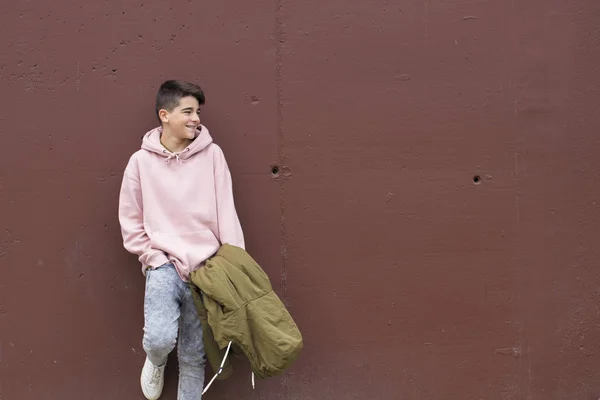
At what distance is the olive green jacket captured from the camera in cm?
357

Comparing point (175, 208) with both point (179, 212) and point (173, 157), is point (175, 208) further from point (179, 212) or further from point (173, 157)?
point (173, 157)

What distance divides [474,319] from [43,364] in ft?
7.97

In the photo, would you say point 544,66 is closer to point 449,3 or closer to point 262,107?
point 449,3

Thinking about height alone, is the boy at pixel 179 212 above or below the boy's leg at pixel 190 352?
above

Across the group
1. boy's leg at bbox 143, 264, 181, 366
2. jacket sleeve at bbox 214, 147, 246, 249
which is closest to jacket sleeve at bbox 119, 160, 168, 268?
boy's leg at bbox 143, 264, 181, 366

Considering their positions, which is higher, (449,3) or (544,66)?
(449,3)

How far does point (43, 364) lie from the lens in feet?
13.4

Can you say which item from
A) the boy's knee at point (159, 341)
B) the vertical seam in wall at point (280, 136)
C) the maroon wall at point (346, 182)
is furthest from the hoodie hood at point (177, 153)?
the boy's knee at point (159, 341)

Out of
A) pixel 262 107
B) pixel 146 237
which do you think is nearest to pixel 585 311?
pixel 262 107

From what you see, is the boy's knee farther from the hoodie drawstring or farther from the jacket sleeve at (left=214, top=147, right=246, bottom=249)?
the hoodie drawstring

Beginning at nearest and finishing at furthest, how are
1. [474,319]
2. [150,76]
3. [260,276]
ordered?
[260,276]
[150,76]
[474,319]

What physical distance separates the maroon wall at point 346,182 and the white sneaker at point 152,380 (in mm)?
101

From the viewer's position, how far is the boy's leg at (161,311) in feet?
11.8

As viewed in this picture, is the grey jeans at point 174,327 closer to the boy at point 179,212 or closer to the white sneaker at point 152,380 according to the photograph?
the boy at point 179,212
